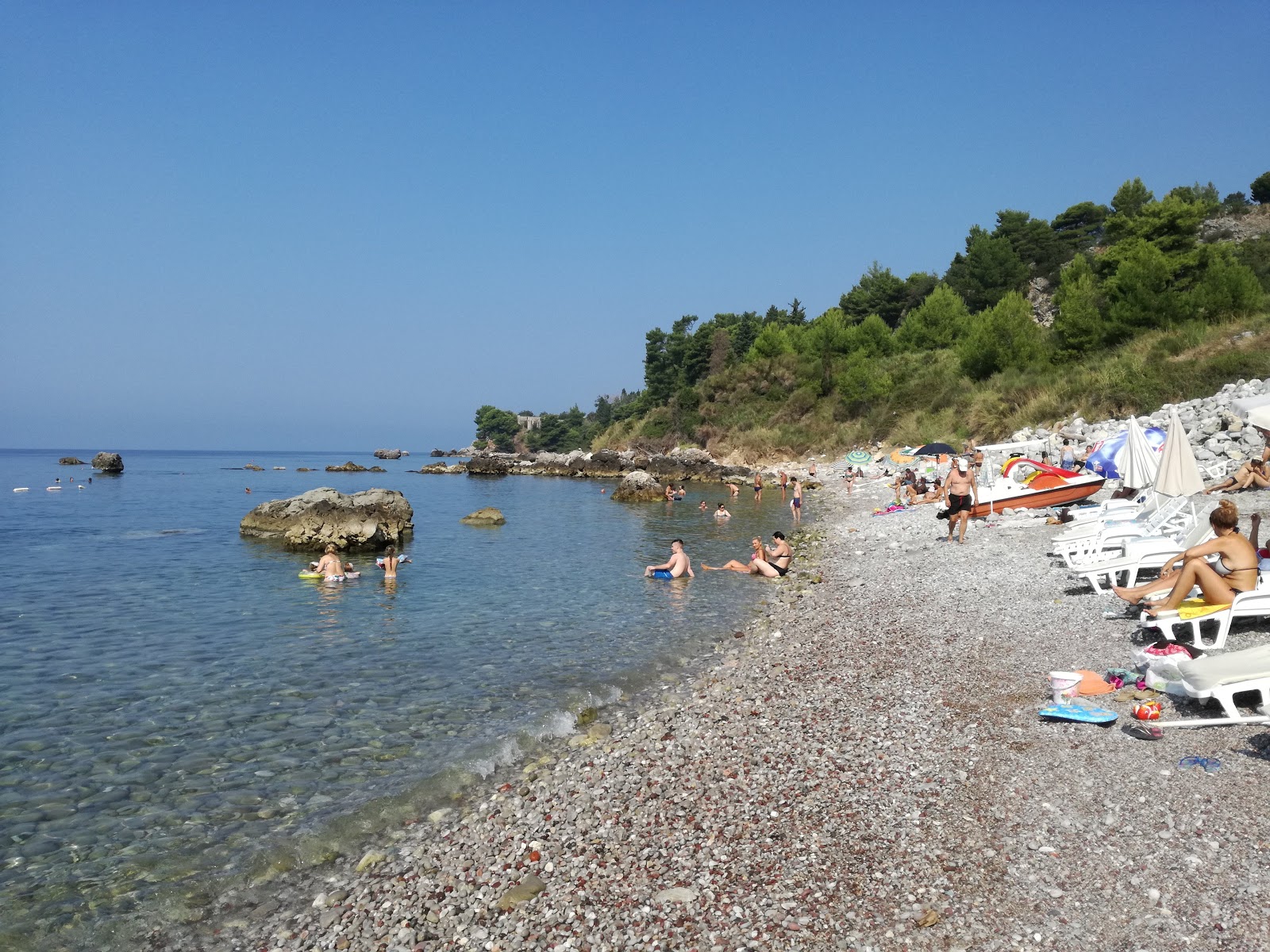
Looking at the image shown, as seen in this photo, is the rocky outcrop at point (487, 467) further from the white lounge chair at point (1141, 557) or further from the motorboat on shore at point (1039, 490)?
the white lounge chair at point (1141, 557)

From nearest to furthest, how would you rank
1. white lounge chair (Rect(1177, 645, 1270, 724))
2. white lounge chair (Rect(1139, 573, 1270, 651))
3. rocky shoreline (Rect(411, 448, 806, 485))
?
white lounge chair (Rect(1177, 645, 1270, 724)), white lounge chair (Rect(1139, 573, 1270, 651)), rocky shoreline (Rect(411, 448, 806, 485))

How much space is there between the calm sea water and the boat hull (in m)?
7.96

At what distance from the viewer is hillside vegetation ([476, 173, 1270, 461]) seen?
39.4 metres

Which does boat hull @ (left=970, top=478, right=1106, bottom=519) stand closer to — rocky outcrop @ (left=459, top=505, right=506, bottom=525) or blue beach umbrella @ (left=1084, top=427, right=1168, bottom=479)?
blue beach umbrella @ (left=1084, top=427, right=1168, bottom=479)

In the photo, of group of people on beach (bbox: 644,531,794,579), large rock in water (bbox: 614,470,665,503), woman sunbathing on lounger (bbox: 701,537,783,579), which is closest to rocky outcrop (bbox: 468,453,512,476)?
large rock in water (bbox: 614,470,665,503)

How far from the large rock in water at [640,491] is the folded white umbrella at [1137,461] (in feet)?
98.7

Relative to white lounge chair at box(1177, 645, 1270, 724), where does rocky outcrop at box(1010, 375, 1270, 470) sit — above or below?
above

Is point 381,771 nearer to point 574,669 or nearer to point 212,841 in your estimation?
point 212,841

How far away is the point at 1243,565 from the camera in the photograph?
8.50m

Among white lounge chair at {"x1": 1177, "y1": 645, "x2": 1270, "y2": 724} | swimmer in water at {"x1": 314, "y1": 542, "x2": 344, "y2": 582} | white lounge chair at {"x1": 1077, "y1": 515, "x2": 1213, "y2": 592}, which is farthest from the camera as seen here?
swimmer in water at {"x1": 314, "y1": 542, "x2": 344, "y2": 582}

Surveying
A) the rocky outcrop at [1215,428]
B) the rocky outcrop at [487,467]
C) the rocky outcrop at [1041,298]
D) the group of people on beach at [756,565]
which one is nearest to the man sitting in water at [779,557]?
the group of people on beach at [756,565]

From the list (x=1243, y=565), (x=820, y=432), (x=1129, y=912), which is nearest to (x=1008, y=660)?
(x=1243, y=565)

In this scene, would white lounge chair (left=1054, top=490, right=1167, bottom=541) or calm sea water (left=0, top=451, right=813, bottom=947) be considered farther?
white lounge chair (left=1054, top=490, right=1167, bottom=541)

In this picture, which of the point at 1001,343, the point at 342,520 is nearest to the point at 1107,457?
the point at 342,520
